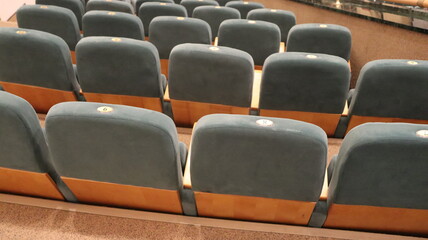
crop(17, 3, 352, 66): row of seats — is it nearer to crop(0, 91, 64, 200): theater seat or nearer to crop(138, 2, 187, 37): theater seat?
crop(138, 2, 187, 37): theater seat

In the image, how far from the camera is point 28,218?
0.43 m

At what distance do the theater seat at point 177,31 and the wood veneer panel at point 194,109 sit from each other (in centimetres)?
22

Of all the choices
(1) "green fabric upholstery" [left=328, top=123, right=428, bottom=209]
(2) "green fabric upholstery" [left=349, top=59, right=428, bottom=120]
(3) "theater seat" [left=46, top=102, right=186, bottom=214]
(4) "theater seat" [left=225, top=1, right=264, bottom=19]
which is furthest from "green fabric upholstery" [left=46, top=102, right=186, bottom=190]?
(4) "theater seat" [left=225, top=1, right=264, bottom=19]

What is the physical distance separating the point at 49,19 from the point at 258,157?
718 millimetres

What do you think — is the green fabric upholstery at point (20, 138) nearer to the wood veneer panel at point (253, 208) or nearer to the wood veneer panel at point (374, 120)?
the wood veneer panel at point (253, 208)

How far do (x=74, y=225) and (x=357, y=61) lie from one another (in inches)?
37.7

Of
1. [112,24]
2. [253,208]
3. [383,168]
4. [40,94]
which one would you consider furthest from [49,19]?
[383,168]

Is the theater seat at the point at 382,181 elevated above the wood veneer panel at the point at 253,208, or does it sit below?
above

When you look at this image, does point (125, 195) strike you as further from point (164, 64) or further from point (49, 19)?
point (49, 19)

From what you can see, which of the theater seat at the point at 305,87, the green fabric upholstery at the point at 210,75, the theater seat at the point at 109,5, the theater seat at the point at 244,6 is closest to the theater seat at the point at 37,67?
the green fabric upholstery at the point at 210,75

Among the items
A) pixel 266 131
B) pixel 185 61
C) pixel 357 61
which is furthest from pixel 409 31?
pixel 266 131

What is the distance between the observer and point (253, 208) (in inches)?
16.2

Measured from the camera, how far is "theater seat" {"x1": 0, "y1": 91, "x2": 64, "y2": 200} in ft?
1.14

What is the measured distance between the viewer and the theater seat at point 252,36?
793 millimetres
